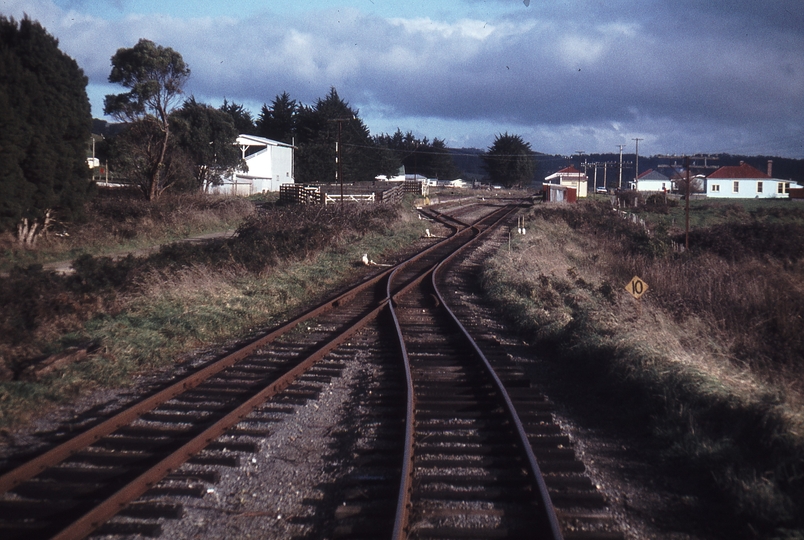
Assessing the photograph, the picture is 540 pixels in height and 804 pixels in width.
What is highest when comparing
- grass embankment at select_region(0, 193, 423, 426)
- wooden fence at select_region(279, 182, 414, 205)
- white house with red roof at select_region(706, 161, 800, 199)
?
white house with red roof at select_region(706, 161, 800, 199)

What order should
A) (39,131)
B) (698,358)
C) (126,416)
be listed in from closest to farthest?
1. (126,416)
2. (698,358)
3. (39,131)

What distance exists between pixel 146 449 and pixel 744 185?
4110 inches

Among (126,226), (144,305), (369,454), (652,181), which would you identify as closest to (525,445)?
(369,454)

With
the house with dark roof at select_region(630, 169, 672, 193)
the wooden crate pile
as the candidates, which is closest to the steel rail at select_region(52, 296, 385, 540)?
the wooden crate pile

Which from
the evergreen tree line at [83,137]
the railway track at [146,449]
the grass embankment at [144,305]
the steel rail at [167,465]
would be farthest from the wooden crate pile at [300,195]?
the steel rail at [167,465]

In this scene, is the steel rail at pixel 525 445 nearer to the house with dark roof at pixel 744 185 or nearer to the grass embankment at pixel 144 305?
the grass embankment at pixel 144 305

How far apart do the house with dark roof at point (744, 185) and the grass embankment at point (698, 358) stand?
3140 inches

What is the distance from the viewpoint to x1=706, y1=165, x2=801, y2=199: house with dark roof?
94688 millimetres

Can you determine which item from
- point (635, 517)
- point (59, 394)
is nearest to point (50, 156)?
point (59, 394)

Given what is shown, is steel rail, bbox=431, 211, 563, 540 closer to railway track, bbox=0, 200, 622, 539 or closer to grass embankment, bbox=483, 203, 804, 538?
railway track, bbox=0, 200, 622, 539

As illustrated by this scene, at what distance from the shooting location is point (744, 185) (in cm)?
9525

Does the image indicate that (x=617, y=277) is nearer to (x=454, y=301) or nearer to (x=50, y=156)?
(x=454, y=301)

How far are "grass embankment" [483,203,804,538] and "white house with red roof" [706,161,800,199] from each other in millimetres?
79750

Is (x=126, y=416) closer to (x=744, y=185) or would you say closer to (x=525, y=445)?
(x=525, y=445)
